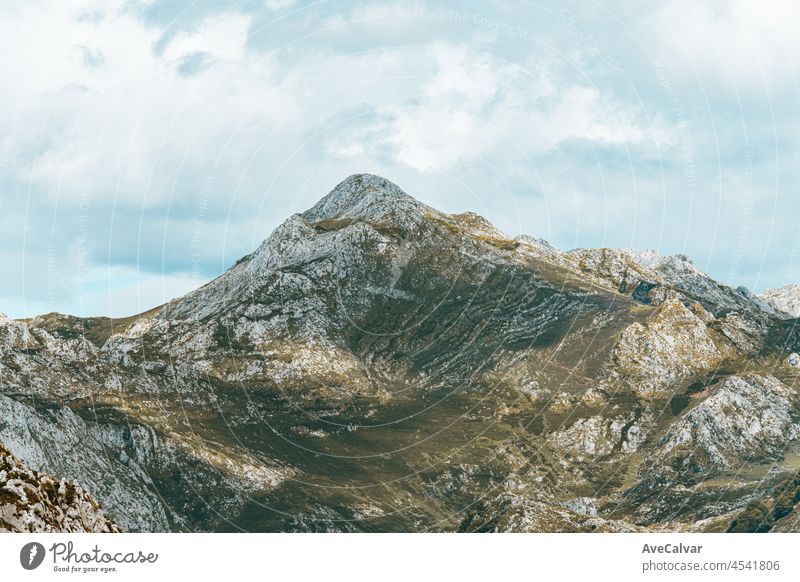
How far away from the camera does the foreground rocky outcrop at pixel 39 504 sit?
246ft

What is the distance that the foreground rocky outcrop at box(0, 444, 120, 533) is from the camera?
74.9 metres
